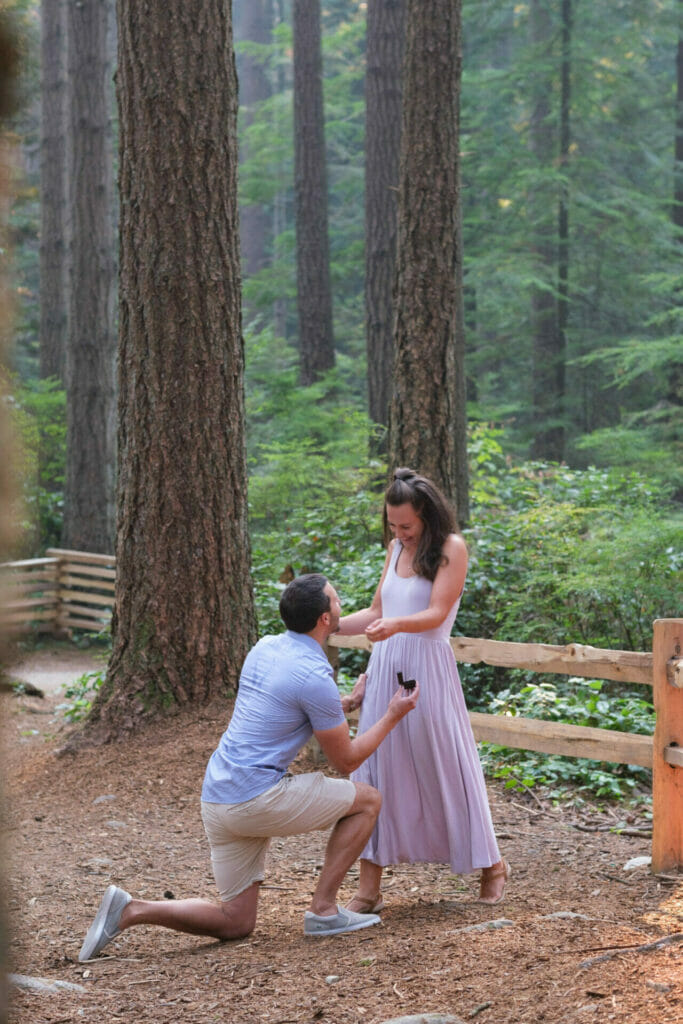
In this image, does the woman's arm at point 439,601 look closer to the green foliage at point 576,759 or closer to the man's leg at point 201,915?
the man's leg at point 201,915

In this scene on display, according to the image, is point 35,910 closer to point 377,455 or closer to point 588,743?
point 588,743

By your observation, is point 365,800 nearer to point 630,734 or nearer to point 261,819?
point 261,819

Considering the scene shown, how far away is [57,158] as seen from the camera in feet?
64.6

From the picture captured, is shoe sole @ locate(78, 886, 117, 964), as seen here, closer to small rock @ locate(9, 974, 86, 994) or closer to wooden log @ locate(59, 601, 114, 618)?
small rock @ locate(9, 974, 86, 994)

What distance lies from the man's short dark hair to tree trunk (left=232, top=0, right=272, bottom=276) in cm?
2834

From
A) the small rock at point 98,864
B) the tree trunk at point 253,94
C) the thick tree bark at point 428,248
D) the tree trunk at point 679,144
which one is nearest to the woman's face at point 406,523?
the small rock at point 98,864

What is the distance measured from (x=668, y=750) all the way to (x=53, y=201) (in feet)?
56.3

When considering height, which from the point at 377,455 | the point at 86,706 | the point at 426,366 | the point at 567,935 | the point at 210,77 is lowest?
the point at 86,706

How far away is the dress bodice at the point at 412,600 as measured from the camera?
443 centimetres

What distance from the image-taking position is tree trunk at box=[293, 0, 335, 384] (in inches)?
776

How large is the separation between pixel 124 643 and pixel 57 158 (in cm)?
1513

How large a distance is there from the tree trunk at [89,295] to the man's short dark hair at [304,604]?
12248mm

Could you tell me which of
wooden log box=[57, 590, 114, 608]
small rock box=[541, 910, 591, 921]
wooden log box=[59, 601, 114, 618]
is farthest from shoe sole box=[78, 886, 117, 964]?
wooden log box=[57, 590, 114, 608]

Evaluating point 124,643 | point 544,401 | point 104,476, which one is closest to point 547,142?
point 544,401
